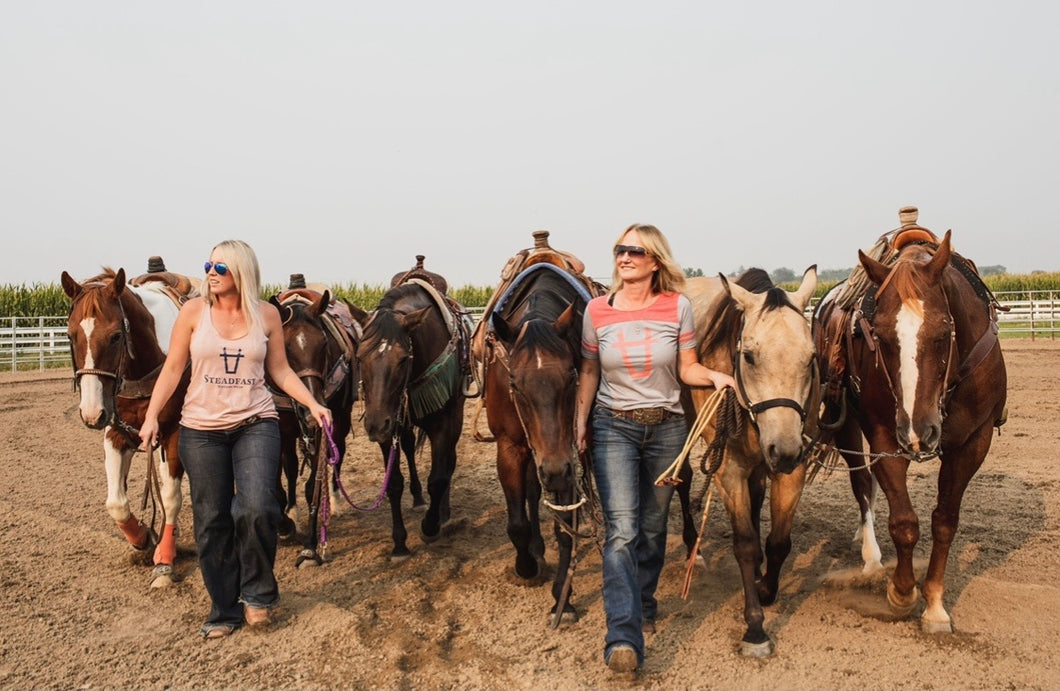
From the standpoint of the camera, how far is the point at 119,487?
194 inches

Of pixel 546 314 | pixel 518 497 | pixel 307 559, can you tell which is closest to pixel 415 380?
pixel 518 497

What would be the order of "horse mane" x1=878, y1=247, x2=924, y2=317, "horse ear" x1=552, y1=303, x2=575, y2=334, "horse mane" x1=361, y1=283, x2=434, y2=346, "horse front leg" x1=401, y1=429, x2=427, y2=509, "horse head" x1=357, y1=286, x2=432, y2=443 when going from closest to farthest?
"horse mane" x1=878, y1=247, x2=924, y2=317 → "horse ear" x1=552, y1=303, x2=575, y2=334 → "horse head" x1=357, y1=286, x2=432, y2=443 → "horse mane" x1=361, y1=283, x2=434, y2=346 → "horse front leg" x1=401, y1=429, x2=427, y2=509

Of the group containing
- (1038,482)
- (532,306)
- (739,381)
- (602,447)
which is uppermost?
(532,306)

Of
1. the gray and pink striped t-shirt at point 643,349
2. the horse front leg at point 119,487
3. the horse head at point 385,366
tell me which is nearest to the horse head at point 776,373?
the gray and pink striped t-shirt at point 643,349

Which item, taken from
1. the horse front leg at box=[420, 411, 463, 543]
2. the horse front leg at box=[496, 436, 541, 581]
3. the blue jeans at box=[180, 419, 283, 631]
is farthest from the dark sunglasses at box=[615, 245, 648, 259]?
the horse front leg at box=[420, 411, 463, 543]

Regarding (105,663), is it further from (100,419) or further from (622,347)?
(622,347)

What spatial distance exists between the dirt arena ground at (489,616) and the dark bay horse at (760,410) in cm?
35

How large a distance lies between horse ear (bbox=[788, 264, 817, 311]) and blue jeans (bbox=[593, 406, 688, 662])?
33.4 inches

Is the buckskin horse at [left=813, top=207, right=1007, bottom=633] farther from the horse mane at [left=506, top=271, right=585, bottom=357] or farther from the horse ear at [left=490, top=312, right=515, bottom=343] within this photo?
the horse ear at [left=490, top=312, right=515, bottom=343]

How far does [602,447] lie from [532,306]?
1.05 meters

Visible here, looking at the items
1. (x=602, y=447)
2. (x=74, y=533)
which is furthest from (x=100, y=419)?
(x=602, y=447)

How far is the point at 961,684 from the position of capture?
326 centimetres

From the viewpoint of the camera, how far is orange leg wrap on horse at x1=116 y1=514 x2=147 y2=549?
197 inches

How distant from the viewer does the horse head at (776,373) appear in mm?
3336
